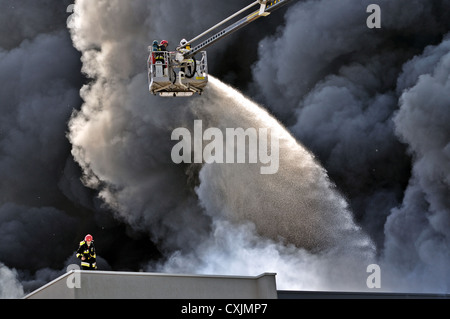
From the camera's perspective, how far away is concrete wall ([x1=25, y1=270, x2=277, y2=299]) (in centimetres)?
2520

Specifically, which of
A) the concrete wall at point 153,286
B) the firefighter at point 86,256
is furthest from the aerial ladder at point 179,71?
the concrete wall at point 153,286

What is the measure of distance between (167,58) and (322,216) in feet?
88.4

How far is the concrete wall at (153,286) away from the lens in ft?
82.7

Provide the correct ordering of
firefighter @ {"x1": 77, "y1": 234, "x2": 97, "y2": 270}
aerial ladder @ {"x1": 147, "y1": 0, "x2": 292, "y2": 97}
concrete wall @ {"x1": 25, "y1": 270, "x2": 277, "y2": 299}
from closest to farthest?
concrete wall @ {"x1": 25, "y1": 270, "x2": 277, "y2": 299} → firefighter @ {"x1": 77, "y1": 234, "x2": 97, "y2": 270} → aerial ladder @ {"x1": 147, "y1": 0, "x2": 292, "y2": 97}

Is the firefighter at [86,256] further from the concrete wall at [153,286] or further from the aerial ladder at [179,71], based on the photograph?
the aerial ladder at [179,71]

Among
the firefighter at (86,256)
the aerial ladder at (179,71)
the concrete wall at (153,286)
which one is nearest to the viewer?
the concrete wall at (153,286)

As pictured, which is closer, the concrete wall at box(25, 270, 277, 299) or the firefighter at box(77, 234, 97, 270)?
the concrete wall at box(25, 270, 277, 299)

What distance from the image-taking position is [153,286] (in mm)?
26406

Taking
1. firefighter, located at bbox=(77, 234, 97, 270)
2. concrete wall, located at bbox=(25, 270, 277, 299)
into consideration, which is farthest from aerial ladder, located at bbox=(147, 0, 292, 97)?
concrete wall, located at bbox=(25, 270, 277, 299)

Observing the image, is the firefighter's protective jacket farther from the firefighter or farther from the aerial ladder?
the aerial ladder
